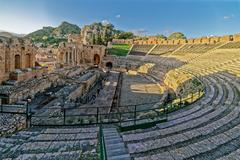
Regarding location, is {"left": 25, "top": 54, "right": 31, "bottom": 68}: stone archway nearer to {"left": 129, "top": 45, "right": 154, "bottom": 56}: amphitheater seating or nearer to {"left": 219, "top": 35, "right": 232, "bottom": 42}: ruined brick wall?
{"left": 129, "top": 45, "right": 154, "bottom": 56}: amphitheater seating

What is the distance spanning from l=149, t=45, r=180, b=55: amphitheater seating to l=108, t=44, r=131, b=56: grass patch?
6.93 meters

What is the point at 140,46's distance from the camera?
6438cm

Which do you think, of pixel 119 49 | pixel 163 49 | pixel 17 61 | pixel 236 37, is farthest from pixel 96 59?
pixel 17 61

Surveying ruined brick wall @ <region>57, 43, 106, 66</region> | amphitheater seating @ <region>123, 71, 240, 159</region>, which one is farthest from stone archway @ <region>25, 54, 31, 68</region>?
amphitheater seating @ <region>123, 71, 240, 159</region>

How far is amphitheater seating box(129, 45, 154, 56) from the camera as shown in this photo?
187 ft

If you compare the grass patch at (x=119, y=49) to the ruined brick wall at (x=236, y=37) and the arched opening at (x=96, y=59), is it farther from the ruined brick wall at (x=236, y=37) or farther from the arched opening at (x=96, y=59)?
the ruined brick wall at (x=236, y=37)

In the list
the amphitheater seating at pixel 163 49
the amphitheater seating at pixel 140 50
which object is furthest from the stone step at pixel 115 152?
the amphitheater seating at pixel 140 50

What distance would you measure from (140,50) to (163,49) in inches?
244

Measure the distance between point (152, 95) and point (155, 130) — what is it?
49.9 ft

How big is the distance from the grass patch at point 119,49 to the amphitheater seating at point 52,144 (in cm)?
4910

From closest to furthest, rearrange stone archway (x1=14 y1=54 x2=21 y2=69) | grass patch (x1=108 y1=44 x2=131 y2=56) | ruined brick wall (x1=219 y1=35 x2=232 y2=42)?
stone archway (x1=14 y1=54 x2=21 y2=69) → ruined brick wall (x1=219 y1=35 x2=232 y2=42) → grass patch (x1=108 y1=44 x2=131 y2=56)

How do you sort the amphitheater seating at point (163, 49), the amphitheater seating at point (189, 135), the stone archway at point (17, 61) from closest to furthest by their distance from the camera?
1. the amphitheater seating at point (189, 135)
2. the stone archway at point (17, 61)
3. the amphitheater seating at point (163, 49)

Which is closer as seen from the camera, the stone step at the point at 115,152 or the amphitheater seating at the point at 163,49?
the stone step at the point at 115,152

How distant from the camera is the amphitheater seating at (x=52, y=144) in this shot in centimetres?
705
